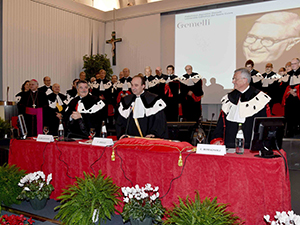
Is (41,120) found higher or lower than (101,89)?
lower

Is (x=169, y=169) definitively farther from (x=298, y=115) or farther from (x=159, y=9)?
(x=159, y=9)

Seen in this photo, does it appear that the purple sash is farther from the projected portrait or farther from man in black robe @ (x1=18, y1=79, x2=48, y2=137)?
the projected portrait

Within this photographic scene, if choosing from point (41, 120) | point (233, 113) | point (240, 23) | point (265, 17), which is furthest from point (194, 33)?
point (233, 113)

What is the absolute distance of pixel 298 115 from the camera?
8.23 m

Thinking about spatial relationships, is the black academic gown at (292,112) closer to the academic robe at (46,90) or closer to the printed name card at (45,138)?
the printed name card at (45,138)

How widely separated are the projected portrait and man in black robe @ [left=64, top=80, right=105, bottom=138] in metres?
6.60

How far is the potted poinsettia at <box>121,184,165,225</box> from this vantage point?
9.94 feet

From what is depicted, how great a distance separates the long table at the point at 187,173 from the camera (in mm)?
2682

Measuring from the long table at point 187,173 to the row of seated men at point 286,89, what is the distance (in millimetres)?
5467

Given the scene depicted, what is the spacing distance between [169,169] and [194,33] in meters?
8.90

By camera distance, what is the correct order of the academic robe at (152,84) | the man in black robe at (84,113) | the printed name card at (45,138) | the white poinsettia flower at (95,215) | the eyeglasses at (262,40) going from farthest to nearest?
the academic robe at (152,84), the eyeglasses at (262,40), the man in black robe at (84,113), the printed name card at (45,138), the white poinsettia flower at (95,215)

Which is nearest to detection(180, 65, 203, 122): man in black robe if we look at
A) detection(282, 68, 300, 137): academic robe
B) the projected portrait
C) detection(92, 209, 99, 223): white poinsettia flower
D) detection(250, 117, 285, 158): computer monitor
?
the projected portrait

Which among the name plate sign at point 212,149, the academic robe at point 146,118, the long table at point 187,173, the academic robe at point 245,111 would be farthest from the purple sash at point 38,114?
the name plate sign at point 212,149

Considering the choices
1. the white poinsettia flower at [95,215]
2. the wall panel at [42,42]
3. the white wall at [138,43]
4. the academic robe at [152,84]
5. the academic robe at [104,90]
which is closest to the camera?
the white poinsettia flower at [95,215]
